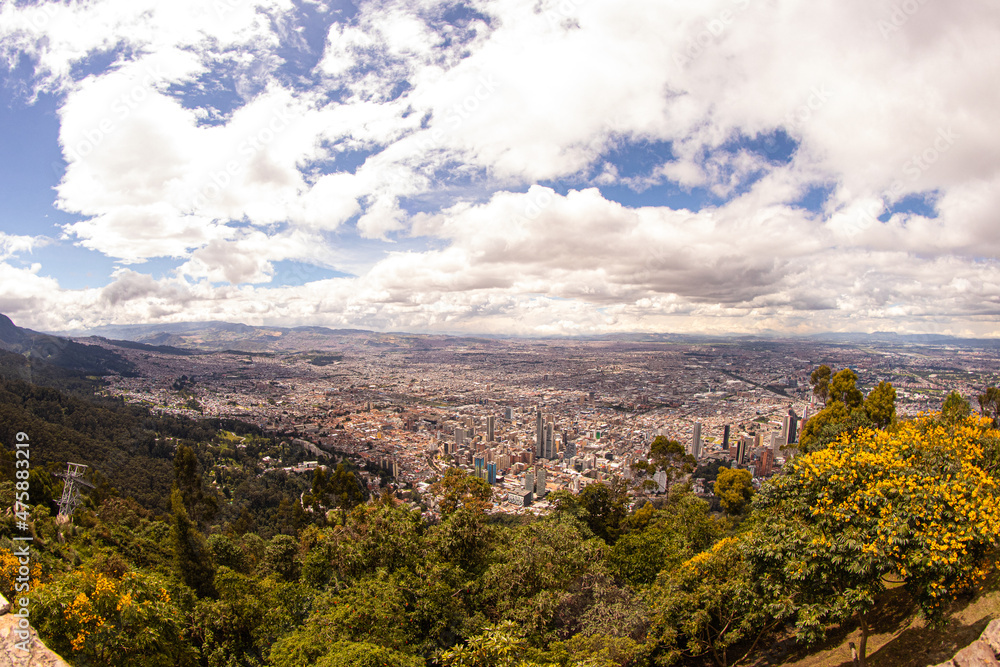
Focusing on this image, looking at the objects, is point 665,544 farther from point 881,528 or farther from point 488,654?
point 488,654

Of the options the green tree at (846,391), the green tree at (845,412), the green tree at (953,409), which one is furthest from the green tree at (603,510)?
the green tree at (846,391)

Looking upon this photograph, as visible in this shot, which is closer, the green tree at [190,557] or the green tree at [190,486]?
the green tree at [190,557]

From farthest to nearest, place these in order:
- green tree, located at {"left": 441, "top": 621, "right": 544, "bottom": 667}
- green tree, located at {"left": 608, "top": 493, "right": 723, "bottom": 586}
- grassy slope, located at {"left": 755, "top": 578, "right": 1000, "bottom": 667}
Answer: green tree, located at {"left": 608, "top": 493, "right": 723, "bottom": 586}
grassy slope, located at {"left": 755, "top": 578, "right": 1000, "bottom": 667}
green tree, located at {"left": 441, "top": 621, "right": 544, "bottom": 667}

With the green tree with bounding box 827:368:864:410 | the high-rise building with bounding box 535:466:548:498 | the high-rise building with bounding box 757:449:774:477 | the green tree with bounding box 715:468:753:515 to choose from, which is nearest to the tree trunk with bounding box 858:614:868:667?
the green tree with bounding box 715:468:753:515

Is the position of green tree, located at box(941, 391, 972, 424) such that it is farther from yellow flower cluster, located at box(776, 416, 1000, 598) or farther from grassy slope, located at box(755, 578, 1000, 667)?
grassy slope, located at box(755, 578, 1000, 667)

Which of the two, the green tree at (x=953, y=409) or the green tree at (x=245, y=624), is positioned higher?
the green tree at (x=953, y=409)

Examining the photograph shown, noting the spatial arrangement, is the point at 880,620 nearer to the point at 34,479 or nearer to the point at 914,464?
the point at 914,464

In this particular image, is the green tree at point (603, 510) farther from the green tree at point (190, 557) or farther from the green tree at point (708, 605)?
the green tree at point (190, 557)
